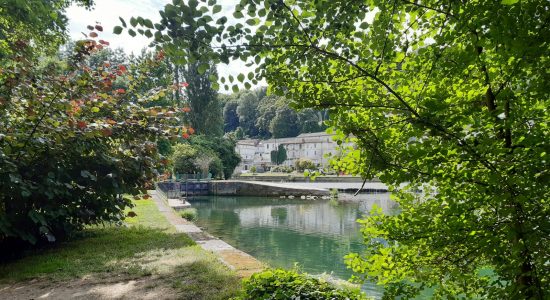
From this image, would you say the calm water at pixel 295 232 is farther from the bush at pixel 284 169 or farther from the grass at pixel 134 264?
the bush at pixel 284 169

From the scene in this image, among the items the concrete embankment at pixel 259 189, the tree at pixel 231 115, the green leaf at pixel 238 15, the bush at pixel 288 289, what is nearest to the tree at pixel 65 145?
the bush at pixel 288 289

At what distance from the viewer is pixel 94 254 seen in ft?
22.4

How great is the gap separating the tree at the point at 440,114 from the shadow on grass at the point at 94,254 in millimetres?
4380

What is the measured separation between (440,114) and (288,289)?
1.82 metres

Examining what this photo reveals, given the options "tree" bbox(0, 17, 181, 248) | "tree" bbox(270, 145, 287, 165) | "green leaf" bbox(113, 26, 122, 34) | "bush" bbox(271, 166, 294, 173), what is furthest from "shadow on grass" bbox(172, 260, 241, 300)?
"tree" bbox(270, 145, 287, 165)

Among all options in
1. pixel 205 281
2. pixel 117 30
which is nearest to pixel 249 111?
pixel 205 281

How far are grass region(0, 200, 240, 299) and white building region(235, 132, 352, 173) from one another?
2376 inches

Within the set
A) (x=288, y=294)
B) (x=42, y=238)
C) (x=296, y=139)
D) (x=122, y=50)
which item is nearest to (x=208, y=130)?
(x=122, y=50)

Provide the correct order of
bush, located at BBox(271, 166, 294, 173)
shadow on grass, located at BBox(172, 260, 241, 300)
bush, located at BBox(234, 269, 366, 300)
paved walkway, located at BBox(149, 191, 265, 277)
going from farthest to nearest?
bush, located at BBox(271, 166, 294, 173)
paved walkway, located at BBox(149, 191, 265, 277)
shadow on grass, located at BBox(172, 260, 241, 300)
bush, located at BBox(234, 269, 366, 300)

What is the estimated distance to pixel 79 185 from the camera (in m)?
6.87

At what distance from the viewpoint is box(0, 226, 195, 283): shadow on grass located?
577 centimetres

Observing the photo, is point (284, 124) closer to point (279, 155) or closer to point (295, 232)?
point (279, 155)

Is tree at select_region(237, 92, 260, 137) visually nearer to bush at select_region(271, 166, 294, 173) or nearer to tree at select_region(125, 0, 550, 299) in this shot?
bush at select_region(271, 166, 294, 173)

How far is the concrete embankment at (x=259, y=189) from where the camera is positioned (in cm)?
3500
